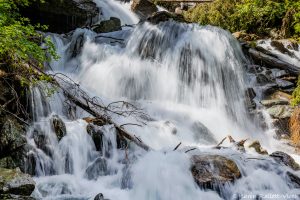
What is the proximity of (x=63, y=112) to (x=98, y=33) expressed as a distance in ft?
21.4

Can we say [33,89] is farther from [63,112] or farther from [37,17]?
[37,17]

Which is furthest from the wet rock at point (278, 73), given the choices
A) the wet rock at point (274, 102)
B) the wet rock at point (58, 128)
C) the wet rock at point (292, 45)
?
the wet rock at point (58, 128)

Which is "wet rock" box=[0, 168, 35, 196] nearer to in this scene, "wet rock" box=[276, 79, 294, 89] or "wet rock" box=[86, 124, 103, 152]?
"wet rock" box=[86, 124, 103, 152]

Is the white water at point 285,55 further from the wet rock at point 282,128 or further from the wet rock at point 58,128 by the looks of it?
the wet rock at point 58,128

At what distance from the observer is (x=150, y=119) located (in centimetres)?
838

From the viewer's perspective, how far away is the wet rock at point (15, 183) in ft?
13.7

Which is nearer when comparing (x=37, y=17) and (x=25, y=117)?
(x=25, y=117)

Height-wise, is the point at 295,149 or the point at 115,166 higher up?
the point at 115,166

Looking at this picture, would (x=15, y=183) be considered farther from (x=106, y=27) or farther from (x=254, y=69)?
(x=106, y=27)

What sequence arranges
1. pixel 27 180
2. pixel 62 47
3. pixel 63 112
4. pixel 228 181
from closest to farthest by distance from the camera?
pixel 27 180
pixel 228 181
pixel 63 112
pixel 62 47

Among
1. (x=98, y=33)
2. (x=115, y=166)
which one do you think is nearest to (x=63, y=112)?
(x=115, y=166)

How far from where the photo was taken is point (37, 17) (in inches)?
570

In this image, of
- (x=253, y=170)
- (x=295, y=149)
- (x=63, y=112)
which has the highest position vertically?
(x=63, y=112)

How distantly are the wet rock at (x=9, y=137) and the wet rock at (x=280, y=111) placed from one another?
647 centimetres
